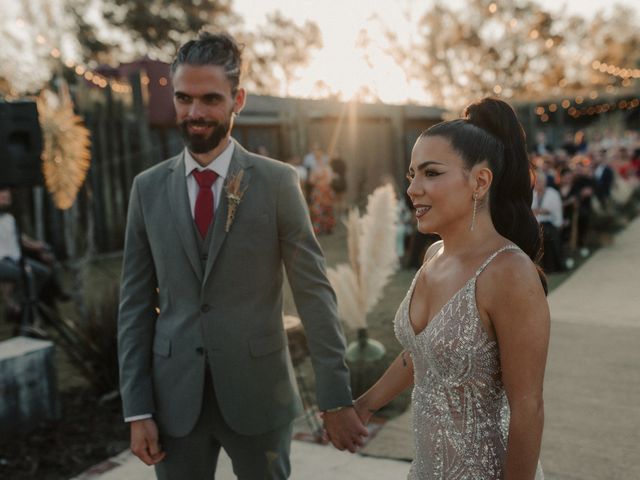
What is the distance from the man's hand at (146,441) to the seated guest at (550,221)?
758 centimetres

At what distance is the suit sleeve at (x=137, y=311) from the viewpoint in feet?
6.77

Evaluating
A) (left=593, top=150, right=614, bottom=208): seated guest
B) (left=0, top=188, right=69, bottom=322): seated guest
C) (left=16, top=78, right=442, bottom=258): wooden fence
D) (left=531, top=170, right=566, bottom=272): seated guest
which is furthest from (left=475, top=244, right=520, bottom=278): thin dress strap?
(left=593, top=150, right=614, bottom=208): seated guest

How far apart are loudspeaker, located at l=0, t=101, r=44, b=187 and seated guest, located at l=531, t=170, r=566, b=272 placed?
252 inches

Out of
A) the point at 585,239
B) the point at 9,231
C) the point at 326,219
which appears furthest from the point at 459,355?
the point at 326,219

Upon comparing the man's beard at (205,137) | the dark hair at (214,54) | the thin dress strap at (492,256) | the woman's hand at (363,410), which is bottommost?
the woman's hand at (363,410)

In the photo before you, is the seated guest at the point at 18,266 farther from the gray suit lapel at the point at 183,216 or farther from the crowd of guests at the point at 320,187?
the crowd of guests at the point at 320,187

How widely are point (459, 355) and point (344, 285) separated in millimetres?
2791

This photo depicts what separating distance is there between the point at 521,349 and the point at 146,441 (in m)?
1.22

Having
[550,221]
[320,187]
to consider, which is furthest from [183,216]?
[320,187]

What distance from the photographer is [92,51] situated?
111 feet

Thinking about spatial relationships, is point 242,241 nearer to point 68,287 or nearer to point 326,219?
point 68,287

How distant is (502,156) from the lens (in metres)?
1.69

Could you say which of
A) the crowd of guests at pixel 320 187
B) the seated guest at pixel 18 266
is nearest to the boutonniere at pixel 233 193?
the seated guest at pixel 18 266

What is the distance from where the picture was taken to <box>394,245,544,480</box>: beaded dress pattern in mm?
1602
